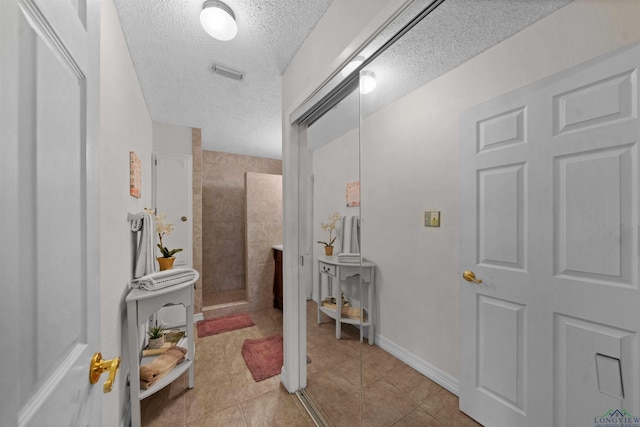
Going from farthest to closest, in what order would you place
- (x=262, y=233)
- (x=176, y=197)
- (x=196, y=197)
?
(x=262, y=233)
(x=196, y=197)
(x=176, y=197)

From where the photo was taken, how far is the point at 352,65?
1196mm

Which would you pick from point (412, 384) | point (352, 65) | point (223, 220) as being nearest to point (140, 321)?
point (412, 384)

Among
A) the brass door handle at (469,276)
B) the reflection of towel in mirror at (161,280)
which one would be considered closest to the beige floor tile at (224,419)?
the reflection of towel in mirror at (161,280)

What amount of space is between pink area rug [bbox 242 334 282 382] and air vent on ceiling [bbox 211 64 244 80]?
247 cm

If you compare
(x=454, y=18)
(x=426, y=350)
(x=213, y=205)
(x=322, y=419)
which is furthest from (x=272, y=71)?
(x=213, y=205)

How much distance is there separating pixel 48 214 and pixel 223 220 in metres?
3.86

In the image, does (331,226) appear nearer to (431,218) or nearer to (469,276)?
(431,218)

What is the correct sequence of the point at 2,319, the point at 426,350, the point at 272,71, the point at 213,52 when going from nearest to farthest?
1. the point at 2,319
2. the point at 426,350
3. the point at 213,52
4. the point at 272,71

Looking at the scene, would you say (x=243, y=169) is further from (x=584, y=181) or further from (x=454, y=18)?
(x=584, y=181)

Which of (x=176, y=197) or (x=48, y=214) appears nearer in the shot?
(x=48, y=214)

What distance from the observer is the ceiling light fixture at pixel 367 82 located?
1.21 meters

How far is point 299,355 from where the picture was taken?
1.75m

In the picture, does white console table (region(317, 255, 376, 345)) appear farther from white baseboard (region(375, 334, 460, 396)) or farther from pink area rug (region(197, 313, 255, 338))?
pink area rug (region(197, 313, 255, 338))

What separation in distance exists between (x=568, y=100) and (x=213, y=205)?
4227 millimetres
